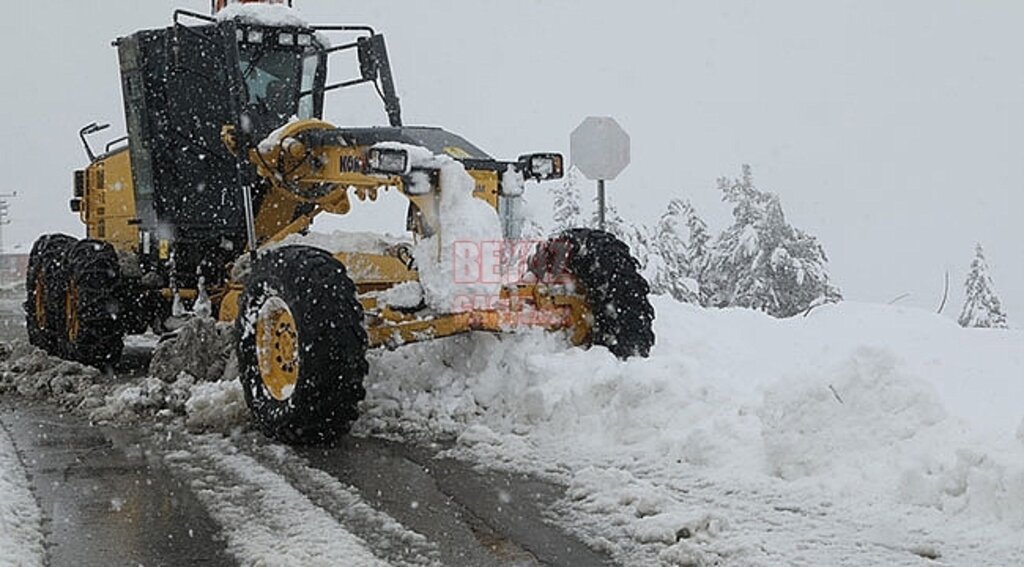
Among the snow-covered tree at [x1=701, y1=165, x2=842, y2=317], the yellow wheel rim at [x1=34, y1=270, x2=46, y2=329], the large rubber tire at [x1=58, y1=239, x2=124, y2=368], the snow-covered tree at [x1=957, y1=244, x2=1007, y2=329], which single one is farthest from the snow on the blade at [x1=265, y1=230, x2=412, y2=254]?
the snow-covered tree at [x1=957, y1=244, x2=1007, y2=329]

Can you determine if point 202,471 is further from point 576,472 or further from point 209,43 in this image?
point 209,43

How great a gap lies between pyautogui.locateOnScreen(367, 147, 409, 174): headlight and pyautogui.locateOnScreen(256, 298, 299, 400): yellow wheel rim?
954mm

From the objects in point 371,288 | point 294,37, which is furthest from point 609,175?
point 371,288

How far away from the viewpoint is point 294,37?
9086 millimetres

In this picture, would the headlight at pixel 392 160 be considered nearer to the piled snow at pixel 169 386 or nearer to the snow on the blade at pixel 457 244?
the snow on the blade at pixel 457 244

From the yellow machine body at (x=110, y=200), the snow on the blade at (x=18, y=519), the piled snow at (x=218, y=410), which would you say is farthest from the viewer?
the yellow machine body at (x=110, y=200)

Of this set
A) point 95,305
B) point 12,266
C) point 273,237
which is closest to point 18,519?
point 273,237

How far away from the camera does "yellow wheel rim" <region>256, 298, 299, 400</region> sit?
6418mm

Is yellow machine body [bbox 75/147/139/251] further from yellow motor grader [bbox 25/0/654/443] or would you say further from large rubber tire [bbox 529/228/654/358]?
large rubber tire [bbox 529/228/654/358]

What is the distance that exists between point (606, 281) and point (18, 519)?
12.3 ft

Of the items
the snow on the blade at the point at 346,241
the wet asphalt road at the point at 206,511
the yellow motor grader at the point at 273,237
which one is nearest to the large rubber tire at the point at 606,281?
the yellow motor grader at the point at 273,237

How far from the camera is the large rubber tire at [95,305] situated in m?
9.29

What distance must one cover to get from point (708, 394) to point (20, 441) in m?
3.88

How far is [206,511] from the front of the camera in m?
4.87
